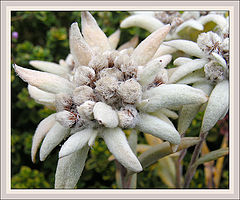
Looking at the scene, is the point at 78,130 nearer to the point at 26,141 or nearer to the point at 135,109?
the point at 135,109

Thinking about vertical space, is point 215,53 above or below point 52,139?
above

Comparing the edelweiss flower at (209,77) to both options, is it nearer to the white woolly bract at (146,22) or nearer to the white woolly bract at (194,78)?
the white woolly bract at (194,78)

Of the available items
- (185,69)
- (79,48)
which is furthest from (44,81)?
(185,69)

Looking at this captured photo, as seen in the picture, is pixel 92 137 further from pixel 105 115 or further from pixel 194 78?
pixel 194 78

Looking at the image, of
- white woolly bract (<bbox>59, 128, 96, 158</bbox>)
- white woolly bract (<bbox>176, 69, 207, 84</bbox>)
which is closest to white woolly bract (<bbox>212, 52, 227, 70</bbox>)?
white woolly bract (<bbox>176, 69, 207, 84</bbox>)

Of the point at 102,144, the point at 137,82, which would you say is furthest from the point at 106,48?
the point at 102,144

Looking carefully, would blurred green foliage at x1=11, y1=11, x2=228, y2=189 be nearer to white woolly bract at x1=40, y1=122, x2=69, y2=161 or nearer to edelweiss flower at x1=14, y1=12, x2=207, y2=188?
white woolly bract at x1=40, y1=122, x2=69, y2=161
